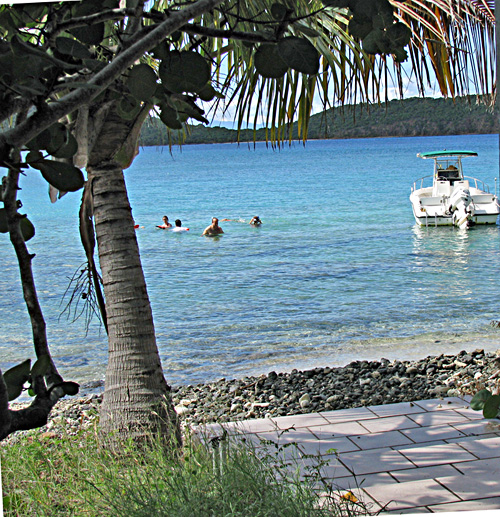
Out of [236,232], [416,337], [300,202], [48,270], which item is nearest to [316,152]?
[300,202]

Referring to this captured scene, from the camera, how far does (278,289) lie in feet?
28.7

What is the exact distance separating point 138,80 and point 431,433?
2124 mm

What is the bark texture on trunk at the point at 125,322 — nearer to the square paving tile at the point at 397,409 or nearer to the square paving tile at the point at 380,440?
the square paving tile at the point at 380,440

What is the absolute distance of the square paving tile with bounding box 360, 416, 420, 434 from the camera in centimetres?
254

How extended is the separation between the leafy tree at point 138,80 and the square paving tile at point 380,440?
0.76 m

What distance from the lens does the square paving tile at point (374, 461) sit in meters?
2.17

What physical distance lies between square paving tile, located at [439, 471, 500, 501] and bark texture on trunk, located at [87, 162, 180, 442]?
1029 mm

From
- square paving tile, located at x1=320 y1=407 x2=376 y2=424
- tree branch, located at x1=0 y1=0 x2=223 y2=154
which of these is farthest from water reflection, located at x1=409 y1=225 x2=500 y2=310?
tree branch, located at x1=0 y1=0 x2=223 y2=154

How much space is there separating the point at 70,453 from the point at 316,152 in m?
64.5

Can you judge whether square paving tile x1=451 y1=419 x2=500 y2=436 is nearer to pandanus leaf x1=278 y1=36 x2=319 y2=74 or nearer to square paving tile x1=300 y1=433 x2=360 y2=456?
square paving tile x1=300 y1=433 x2=360 y2=456

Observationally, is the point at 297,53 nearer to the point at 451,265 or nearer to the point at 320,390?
the point at 320,390

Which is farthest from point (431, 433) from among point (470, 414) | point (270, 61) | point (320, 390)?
point (270, 61)

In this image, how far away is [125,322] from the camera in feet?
7.53

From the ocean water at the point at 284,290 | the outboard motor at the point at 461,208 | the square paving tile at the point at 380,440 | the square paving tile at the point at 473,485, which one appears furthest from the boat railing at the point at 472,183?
the square paving tile at the point at 473,485
